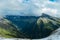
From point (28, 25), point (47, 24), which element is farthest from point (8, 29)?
point (47, 24)

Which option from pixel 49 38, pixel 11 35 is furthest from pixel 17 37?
pixel 49 38

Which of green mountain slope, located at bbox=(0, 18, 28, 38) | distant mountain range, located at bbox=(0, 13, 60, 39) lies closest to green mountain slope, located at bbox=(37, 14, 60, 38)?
distant mountain range, located at bbox=(0, 13, 60, 39)

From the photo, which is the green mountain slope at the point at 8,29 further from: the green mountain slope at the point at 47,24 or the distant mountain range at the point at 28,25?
the green mountain slope at the point at 47,24

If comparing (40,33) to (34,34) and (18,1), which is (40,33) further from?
(18,1)

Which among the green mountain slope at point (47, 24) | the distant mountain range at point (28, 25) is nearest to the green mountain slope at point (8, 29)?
the distant mountain range at point (28, 25)

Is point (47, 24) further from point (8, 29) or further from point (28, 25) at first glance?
→ point (8, 29)

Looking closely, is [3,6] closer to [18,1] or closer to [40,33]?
[18,1]

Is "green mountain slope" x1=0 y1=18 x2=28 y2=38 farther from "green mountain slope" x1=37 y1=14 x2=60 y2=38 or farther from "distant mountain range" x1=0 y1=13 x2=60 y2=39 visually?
"green mountain slope" x1=37 y1=14 x2=60 y2=38

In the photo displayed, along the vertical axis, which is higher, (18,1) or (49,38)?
(18,1)
